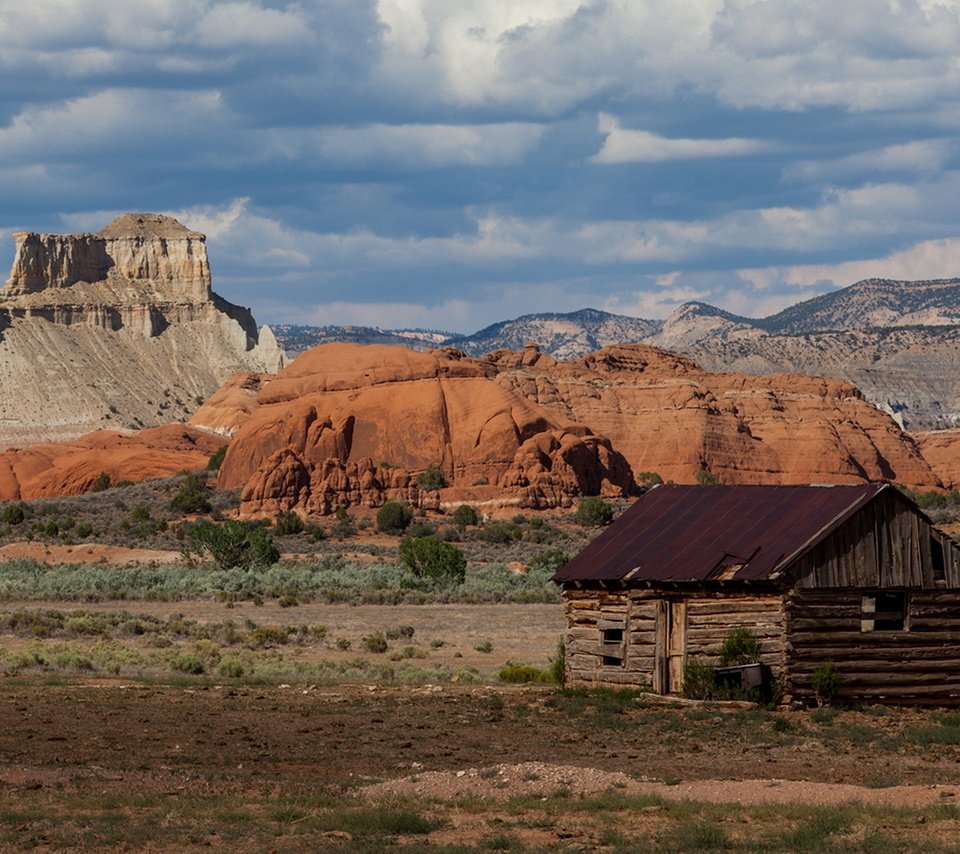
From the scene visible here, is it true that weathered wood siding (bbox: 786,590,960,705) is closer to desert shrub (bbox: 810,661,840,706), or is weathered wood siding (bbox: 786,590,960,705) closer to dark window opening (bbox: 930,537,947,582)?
desert shrub (bbox: 810,661,840,706)

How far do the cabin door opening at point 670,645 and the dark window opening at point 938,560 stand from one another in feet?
12.6

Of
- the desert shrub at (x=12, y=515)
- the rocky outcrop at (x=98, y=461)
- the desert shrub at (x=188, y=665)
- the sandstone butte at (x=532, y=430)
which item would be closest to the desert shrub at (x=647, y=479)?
the sandstone butte at (x=532, y=430)

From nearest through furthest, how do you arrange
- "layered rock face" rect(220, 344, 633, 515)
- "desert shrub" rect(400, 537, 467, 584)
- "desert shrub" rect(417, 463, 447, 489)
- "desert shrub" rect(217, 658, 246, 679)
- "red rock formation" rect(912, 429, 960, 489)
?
"desert shrub" rect(217, 658, 246, 679), "desert shrub" rect(400, 537, 467, 584), "layered rock face" rect(220, 344, 633, 515), "desert shrub" rect(417, 463, 447, 489), "red rock formation" rect(912, 429, 960, 489)

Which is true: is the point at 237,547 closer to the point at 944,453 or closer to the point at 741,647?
the point at 741,647

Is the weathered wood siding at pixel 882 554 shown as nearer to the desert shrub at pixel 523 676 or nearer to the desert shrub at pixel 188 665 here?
the desert shrub at pixel 523 676

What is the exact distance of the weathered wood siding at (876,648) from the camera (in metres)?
23.8

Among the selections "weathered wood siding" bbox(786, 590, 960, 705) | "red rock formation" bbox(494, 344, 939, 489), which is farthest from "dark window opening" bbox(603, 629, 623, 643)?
"red rock formation" bbox(494, 344, 939, 489)

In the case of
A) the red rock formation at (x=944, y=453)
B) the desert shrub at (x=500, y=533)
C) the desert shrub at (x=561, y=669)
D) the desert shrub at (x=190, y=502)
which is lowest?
the desert shrub at (x=561, y=669)

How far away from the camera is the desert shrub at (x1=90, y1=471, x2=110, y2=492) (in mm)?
121750

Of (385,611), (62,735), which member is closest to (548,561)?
(385,611)

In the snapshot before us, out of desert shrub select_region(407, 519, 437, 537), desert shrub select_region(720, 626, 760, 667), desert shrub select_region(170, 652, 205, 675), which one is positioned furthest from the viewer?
desert shrub select_region(407, 519, 437, 537)

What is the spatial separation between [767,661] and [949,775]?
5509 mm

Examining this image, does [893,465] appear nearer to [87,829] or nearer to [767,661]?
[767,661]

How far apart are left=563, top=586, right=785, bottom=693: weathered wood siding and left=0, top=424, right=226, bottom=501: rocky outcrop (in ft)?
336
